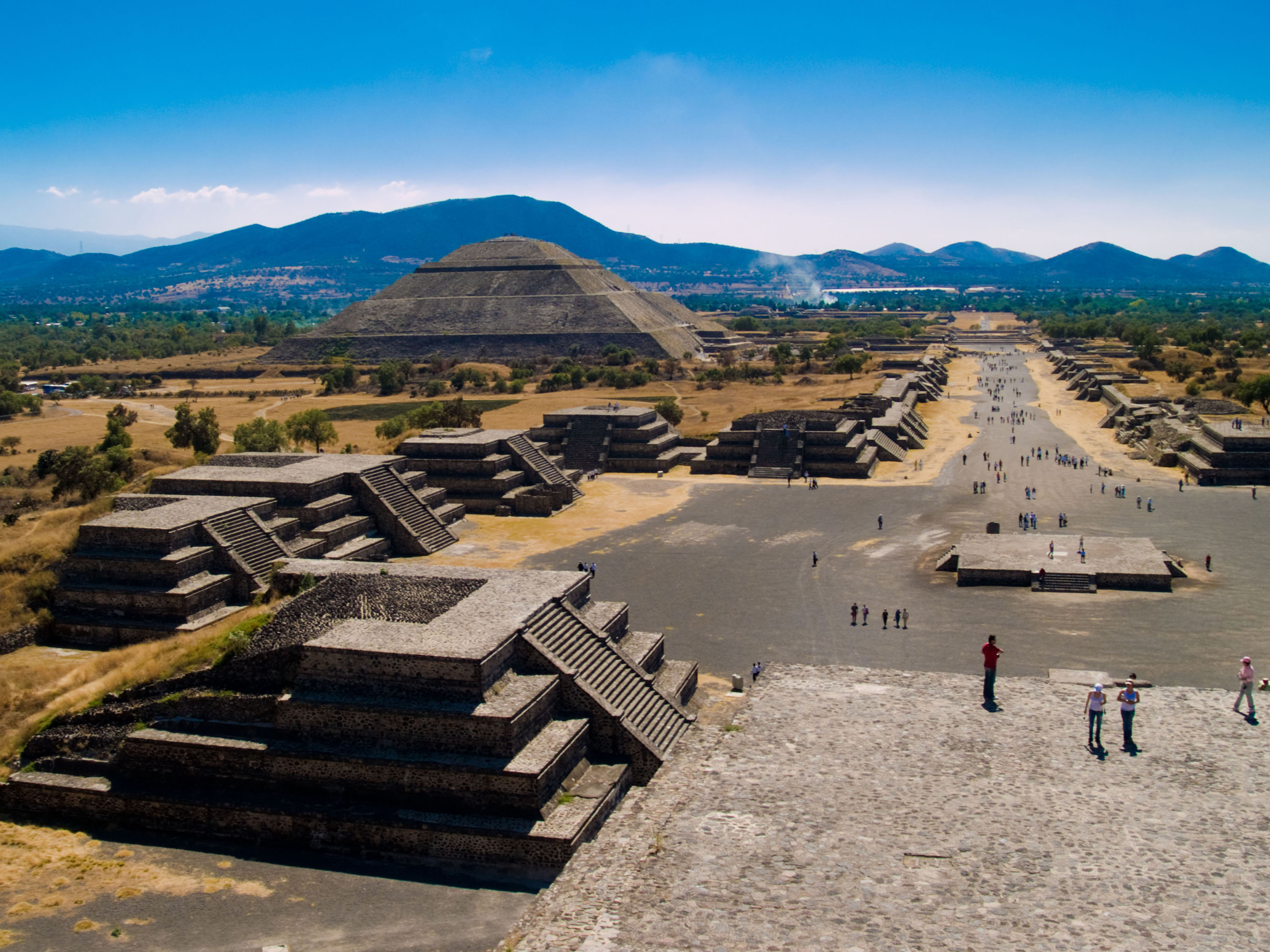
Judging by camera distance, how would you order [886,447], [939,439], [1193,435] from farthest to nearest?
[939,439] → [886,447] → [1193,435]

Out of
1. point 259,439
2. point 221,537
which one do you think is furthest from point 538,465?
point 221,537

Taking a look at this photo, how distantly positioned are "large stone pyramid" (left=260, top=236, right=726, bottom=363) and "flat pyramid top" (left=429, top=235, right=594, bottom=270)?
0.20 meters

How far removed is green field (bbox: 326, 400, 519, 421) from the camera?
7738 centimetres

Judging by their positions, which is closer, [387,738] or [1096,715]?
[1096,715]

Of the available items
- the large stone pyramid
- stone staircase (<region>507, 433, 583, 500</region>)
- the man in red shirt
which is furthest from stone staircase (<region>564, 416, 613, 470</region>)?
the large stone pyramid

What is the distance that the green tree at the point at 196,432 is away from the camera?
173 feet

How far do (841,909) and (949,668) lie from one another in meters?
12.6

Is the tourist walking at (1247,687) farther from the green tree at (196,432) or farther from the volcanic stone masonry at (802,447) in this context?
the green tree at (196,432)

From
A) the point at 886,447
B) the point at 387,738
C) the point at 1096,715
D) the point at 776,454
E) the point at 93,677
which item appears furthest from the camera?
the point at 886,447

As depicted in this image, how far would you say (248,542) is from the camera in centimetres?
2897

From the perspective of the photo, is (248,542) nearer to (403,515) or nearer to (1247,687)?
(403,515)

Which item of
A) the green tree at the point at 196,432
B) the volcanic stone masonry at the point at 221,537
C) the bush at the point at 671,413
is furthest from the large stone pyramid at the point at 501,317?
the volcanic stone masonry at the point at 221,537

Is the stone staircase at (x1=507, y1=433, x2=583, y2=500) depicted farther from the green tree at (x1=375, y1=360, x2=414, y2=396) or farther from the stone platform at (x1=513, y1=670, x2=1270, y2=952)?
the green tree at (x1=375, y1=360, x2=414, y2=396)

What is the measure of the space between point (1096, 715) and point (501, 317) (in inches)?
4721
